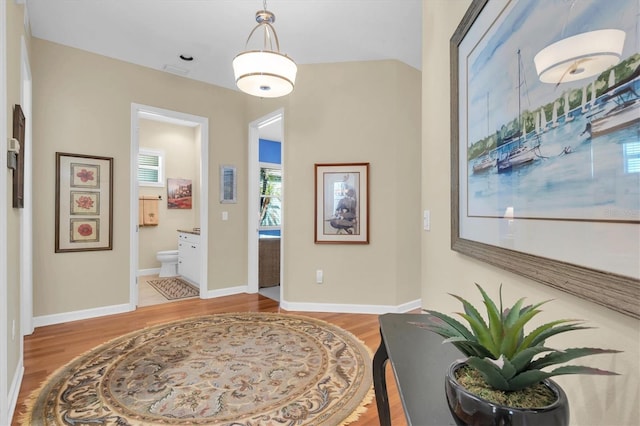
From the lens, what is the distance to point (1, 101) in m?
1.58

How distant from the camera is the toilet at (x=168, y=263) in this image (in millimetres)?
5562

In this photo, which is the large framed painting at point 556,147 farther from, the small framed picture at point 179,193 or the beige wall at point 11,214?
the small framed picture at point 179,193

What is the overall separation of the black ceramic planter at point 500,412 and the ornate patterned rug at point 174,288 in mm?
4347

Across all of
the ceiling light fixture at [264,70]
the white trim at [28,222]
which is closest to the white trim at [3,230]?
the ceiling light fixture at [264,70]

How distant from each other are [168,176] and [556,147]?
6.45m

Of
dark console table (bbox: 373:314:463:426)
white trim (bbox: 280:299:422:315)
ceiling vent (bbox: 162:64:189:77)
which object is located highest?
ceiling vent (bbox: 162:64:189:77)

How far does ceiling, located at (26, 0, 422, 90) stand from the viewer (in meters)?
2.70

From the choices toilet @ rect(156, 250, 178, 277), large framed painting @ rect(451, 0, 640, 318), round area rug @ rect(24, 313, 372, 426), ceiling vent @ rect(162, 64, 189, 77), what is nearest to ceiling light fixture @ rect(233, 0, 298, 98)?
large framed painting @ rect(451, 0, 640, 318)

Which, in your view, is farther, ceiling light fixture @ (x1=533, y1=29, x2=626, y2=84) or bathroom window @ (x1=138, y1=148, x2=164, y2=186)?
bathroom window @ (x1=138, y1=148, x2=164, y2=186)

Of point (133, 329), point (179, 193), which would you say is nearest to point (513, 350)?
point (133, 329)

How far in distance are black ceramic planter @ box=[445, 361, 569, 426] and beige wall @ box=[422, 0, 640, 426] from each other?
15 cm

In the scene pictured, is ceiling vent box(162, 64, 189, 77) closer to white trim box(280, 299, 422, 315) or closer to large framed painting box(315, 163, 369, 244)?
large framed painting box(315, 163, 369, 244)

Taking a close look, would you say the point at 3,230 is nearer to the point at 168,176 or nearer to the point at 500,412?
the point at 500,412

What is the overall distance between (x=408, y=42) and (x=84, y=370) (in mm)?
3933
